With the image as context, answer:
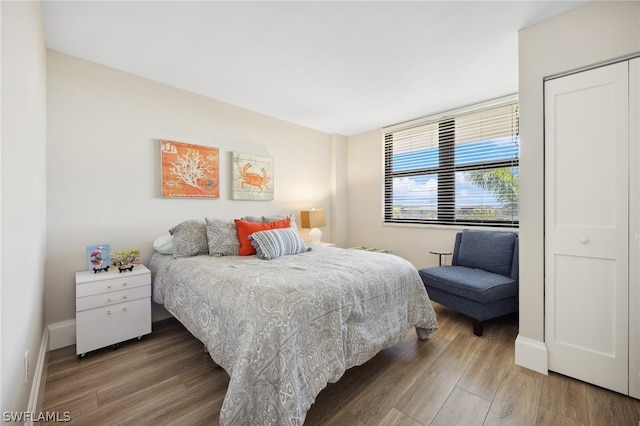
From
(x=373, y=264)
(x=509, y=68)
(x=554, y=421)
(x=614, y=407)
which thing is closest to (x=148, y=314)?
(x=373, y=264)

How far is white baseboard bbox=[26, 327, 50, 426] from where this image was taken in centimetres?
146

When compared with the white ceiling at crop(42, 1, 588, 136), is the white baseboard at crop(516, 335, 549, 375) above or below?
below

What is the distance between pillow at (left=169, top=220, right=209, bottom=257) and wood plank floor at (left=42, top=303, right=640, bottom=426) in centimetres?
82

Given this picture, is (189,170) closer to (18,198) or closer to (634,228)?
(18,198)

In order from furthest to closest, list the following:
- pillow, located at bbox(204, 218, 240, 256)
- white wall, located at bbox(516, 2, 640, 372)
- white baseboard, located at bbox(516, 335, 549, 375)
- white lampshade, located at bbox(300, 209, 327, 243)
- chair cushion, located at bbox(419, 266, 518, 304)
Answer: white lampshade, located at bbox(300, 209, 327, 243), pillow, located at bbox(204, 218, 240, 256), chair cushion, located at bbox(419, 266, 518, 304), white baseboard, located at bbox(516, 335, 549, 375), white wall, located at bbox(516, 2, 640, 372)

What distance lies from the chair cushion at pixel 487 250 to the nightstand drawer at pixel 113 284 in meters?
3.33

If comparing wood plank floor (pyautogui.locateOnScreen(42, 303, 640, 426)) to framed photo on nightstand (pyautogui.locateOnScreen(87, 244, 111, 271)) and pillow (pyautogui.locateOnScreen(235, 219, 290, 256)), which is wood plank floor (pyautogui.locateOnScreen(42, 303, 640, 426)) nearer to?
framed photo on nightstand (pyautogui.locateOnScreen(87, 244, 111, 271))

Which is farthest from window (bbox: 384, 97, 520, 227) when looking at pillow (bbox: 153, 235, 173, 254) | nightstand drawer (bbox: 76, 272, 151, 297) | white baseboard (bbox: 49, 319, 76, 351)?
white baseboard (bbox: 49, 319, 76, 351)

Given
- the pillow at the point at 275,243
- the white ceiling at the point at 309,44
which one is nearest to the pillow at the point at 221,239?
the pillow at the point at 275,243

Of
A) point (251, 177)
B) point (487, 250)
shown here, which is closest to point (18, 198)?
point (251, 177)

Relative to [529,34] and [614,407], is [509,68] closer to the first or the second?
[529,34]

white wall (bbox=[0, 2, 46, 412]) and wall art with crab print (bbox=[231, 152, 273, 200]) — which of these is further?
wall art with crab print (bbox=[231, 152, 273, 200])

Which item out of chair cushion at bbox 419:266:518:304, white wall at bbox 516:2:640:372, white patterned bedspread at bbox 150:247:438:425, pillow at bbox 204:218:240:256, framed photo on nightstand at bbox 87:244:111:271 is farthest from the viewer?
pillow at bbox 204:218:240:256

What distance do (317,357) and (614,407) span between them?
180 cm
